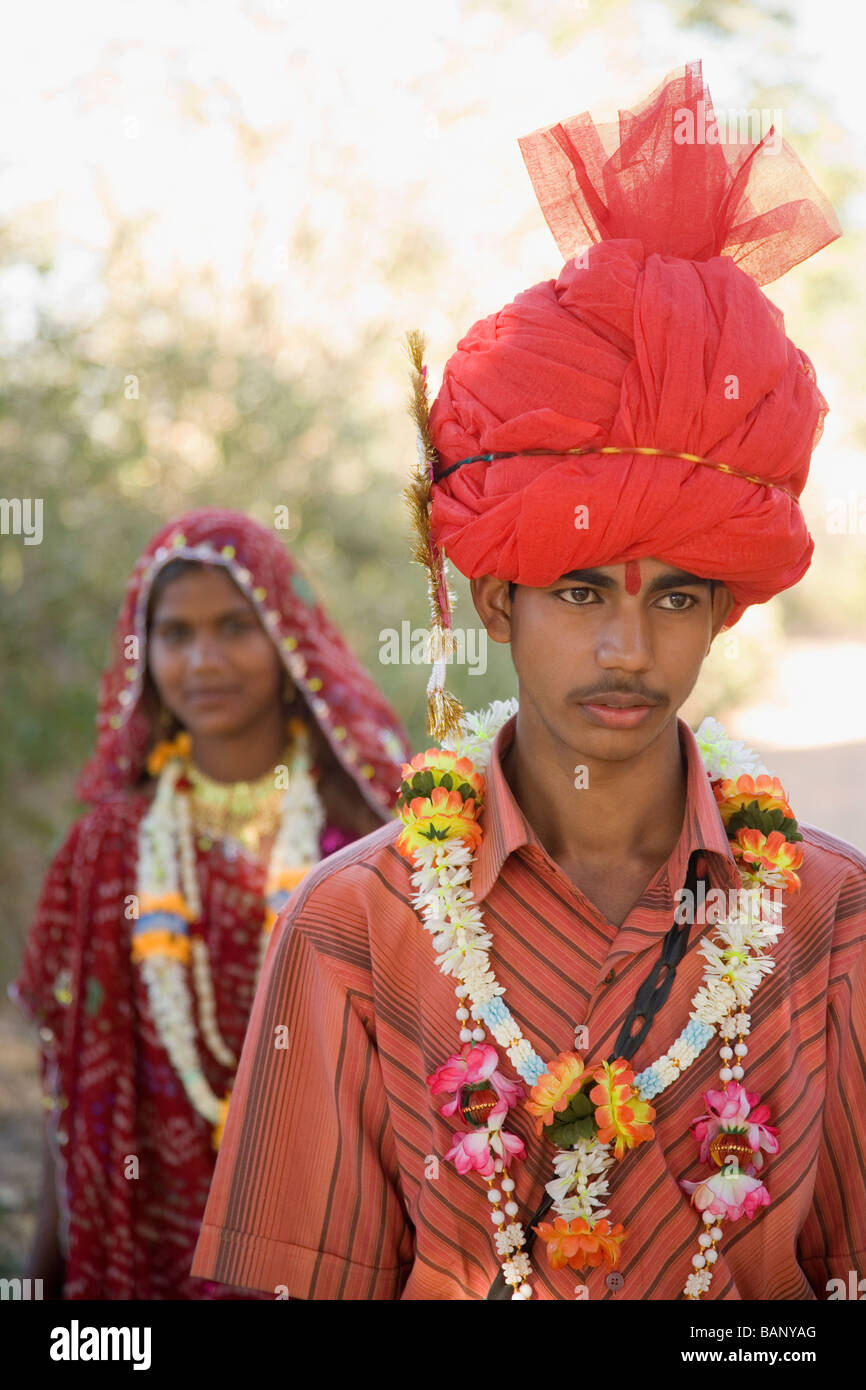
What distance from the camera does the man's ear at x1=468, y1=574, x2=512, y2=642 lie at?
2.47 metres

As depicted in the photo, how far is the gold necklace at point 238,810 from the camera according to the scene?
423cm

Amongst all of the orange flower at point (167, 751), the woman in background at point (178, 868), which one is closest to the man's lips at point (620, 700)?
the woman in background at point (178, 868)

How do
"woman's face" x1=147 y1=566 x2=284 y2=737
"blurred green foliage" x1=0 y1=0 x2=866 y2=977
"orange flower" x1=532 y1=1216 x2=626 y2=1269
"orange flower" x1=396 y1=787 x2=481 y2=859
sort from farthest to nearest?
"blurred green foliage" x1=0 y1=0 x2=866 y2=977 < "woman's face" x1=147 y1=566 x2=284 y2=737 < "orange flower" x1=396 y1=787 x2=481 y2=859 < "orange flower" x1=532 y1=1216 x2=626 y2=1269

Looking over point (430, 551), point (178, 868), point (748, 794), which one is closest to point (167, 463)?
point (178, 868)

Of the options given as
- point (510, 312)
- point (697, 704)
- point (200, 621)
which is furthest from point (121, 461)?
point (510, 312)

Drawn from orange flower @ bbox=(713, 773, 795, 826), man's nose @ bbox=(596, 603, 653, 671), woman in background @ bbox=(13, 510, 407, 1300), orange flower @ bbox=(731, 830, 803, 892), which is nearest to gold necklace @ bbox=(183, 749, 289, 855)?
woman in background @ bbox=(13, 510, 407, 1300)

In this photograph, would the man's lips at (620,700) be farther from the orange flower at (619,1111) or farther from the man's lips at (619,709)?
the orange flower at (619,1111)

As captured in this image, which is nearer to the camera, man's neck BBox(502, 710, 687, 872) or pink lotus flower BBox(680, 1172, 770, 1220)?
pink lotus flower BBox(680, 1172, 770, 1220)

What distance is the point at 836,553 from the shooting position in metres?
26.5

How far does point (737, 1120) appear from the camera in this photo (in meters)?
2.24

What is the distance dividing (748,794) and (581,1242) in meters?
0.83

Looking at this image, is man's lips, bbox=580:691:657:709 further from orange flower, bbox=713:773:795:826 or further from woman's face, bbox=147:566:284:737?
woman's face, bbox=147:566:284:737

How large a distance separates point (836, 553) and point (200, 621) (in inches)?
938

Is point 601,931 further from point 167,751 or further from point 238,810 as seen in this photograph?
point 167,751
